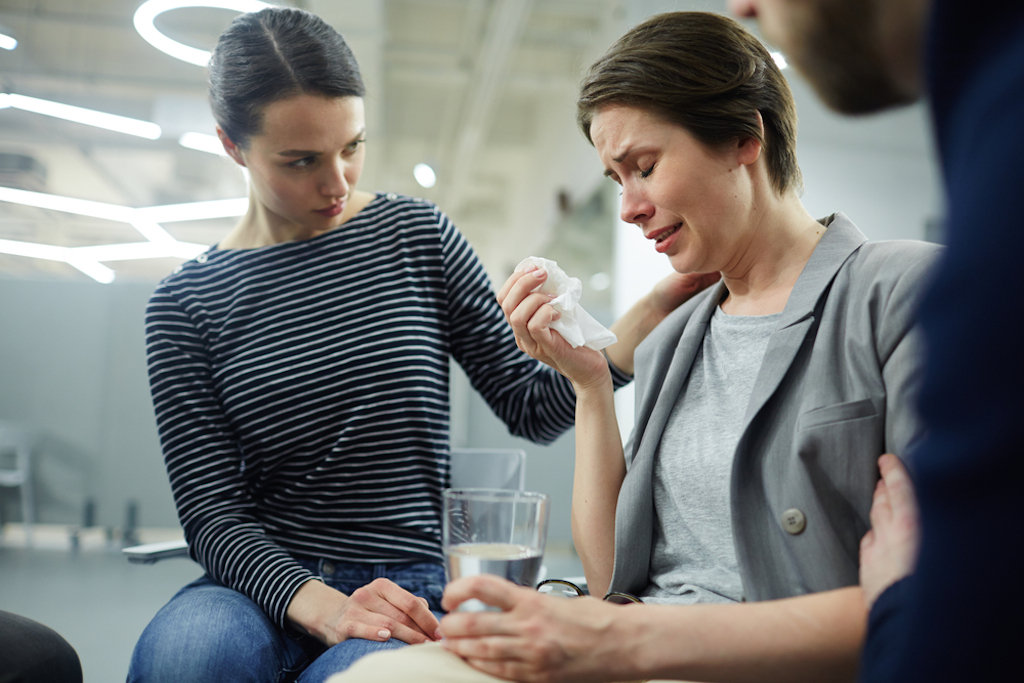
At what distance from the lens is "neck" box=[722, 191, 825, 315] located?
1.10 m

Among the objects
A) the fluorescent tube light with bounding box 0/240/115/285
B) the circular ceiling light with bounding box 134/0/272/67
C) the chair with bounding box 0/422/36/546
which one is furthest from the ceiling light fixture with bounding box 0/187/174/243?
the chair with bounding box 0/422/36/546

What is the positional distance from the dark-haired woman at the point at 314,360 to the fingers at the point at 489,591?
67 centimetres

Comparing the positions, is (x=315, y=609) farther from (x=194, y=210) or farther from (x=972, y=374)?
(x=194, y=210)

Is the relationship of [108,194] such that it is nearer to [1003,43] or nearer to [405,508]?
[405,508]

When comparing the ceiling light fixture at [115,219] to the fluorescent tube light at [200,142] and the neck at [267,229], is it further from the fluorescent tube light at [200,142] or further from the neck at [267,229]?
the neck at [267,229]

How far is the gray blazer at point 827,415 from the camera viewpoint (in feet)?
2.70

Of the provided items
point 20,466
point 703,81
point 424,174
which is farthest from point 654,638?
point 424,174

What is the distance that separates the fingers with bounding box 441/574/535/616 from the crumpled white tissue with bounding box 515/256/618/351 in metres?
0.50

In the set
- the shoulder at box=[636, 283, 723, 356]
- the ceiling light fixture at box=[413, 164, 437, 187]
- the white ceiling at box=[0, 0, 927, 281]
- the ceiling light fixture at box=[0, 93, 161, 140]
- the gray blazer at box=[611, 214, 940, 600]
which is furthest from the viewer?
the ceiling light fixture at box=[413, 164, 437, 187]

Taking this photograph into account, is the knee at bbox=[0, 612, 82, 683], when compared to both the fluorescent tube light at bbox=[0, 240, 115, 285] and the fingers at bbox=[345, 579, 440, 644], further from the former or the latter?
the fluorescent tube light at bbox=[0, 240, 115, 285]

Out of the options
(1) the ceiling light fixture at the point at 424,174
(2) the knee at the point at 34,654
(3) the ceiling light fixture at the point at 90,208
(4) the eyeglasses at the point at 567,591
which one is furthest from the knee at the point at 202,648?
(1) the ceiling light fixture at the point at 424,174

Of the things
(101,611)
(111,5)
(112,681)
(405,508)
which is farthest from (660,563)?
(111,5)

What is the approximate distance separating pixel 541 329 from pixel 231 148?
2.88ft

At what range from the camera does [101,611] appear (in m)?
3.35
